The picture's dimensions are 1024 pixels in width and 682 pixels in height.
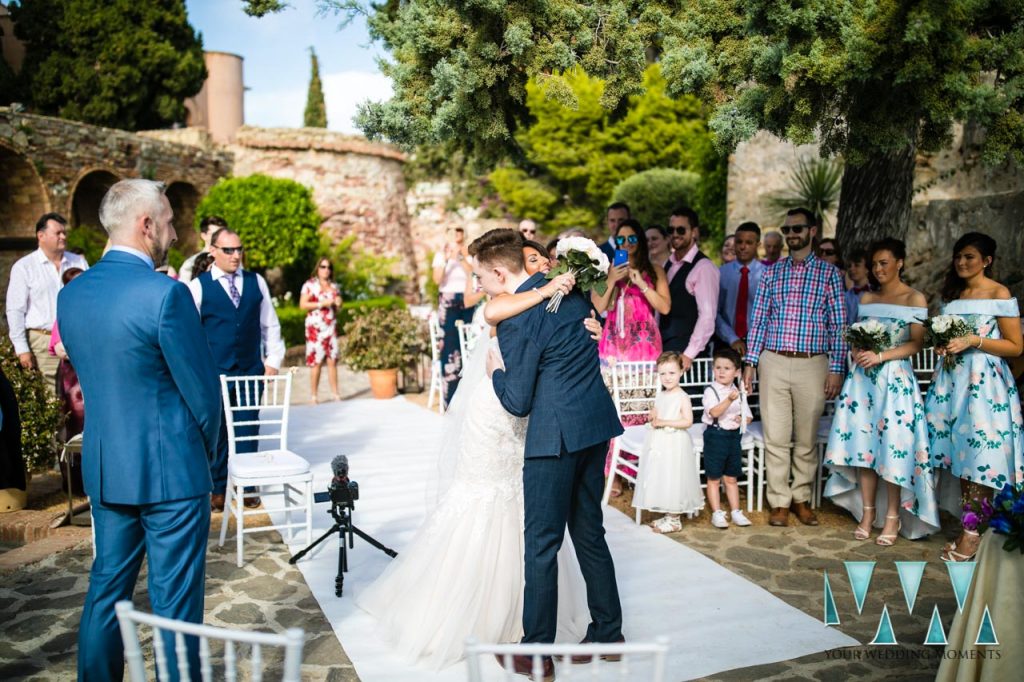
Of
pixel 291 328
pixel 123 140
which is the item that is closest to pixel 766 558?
pixel 291 328

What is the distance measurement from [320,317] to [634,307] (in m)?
4.95

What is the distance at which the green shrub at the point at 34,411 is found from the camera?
5.86 meters

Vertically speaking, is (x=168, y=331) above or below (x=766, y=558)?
above

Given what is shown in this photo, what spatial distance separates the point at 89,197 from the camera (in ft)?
53.7

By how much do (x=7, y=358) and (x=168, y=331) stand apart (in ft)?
14.7

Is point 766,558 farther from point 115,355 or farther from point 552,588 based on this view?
point 115,355

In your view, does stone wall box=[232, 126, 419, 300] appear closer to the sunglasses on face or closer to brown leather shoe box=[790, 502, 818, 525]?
the sunglasses on face

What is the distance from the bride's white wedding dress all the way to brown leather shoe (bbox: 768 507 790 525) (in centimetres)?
232

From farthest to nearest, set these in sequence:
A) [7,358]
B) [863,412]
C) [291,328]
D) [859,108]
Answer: [291,328], [7,358], [863,412], [859,108]

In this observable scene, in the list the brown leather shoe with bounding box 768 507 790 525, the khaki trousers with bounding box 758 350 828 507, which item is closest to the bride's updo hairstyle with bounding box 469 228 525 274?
the khaki trousers with bounding box 758 350 828 507

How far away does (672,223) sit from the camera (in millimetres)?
6281

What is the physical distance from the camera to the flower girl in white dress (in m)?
5.22

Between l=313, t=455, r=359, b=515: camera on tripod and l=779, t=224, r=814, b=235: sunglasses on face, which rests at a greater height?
l=779, t=224, r=814, b=235: sunglasses on face

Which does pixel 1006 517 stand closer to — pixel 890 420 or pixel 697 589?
pixel 697 589
